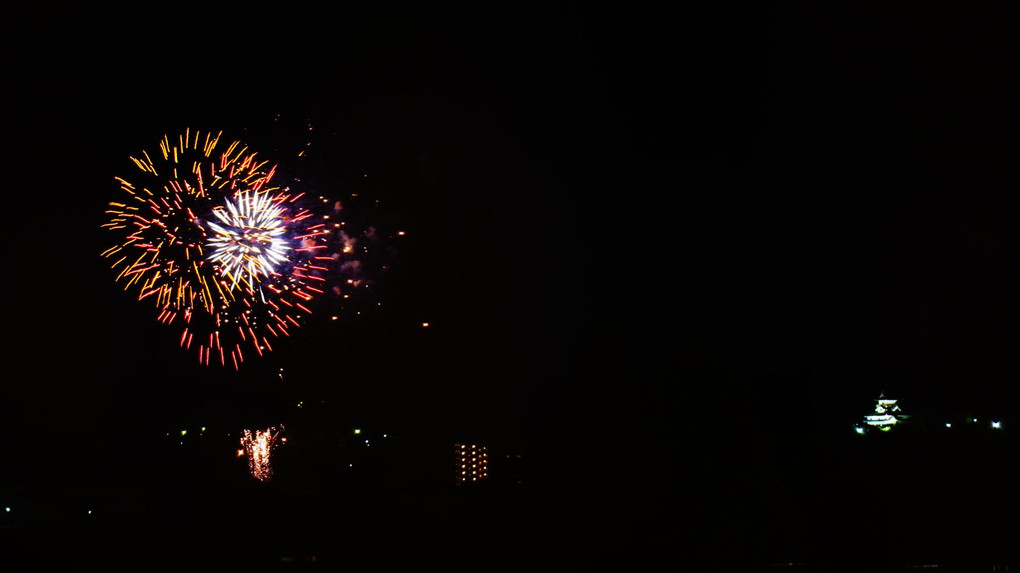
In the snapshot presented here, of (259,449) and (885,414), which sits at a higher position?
(885,414)

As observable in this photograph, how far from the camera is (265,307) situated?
16.8 m

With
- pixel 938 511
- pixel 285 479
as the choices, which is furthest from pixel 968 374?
pixel 285 479

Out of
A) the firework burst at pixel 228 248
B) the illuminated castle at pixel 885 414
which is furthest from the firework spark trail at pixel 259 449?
the illuminated castle at pixel 885 414

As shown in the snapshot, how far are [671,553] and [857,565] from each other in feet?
9.50

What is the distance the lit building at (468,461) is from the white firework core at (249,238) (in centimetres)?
509

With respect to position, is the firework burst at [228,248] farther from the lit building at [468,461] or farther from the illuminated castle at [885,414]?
the illuminated castle at [885,414]

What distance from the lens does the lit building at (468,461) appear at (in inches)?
542

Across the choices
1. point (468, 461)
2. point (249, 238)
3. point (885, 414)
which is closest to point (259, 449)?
point (468, 461)

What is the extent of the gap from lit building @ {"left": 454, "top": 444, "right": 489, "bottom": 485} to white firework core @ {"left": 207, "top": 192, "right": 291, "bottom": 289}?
509 cm

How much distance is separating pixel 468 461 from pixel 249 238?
19.4ft

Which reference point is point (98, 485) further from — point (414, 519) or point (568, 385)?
point (568, 385)

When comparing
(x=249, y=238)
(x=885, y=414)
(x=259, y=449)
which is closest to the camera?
(x=259, y=449)

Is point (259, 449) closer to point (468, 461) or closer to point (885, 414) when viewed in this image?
point (468, 461)

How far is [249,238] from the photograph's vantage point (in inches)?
639
